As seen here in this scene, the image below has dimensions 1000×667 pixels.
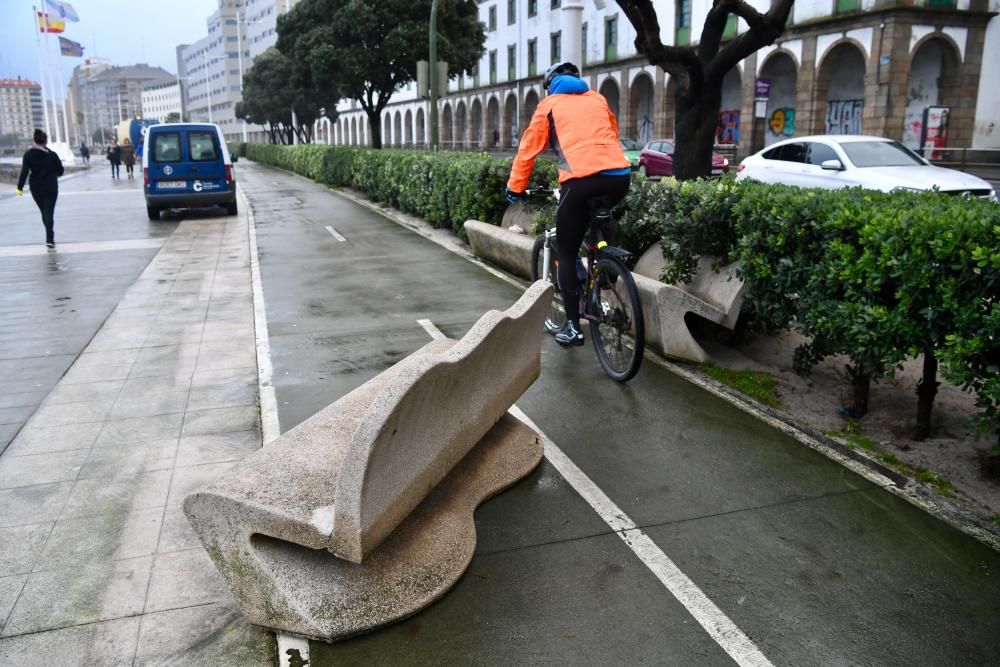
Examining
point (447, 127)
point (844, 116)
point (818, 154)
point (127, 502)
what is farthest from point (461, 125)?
point (127, 502)

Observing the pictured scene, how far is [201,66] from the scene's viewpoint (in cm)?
16412

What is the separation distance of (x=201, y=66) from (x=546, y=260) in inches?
6961

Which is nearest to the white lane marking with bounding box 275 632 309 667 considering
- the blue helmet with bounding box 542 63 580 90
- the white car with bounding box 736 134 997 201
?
the blue helmet with bounding box 542 63 580 90

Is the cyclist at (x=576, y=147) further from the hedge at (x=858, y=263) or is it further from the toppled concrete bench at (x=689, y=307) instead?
the hedge at (x=858, y=263)

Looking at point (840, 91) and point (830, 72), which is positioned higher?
point (830, 72)

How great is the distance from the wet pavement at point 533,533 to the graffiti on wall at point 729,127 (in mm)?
34675

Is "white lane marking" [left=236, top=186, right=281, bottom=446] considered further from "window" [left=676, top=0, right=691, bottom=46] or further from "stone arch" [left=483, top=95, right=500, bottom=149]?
"stone arch" [left=483, top=95, right=500, bottom=149]

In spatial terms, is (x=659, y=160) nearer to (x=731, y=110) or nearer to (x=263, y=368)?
(x=731, y=110)

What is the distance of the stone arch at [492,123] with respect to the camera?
6200 centimetres

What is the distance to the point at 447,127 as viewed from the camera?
2854 inches

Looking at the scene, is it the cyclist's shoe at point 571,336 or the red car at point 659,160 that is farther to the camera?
the red car at point 659,160

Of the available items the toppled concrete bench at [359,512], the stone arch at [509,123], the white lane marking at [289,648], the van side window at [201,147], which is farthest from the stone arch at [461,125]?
the white lane marking at [289,648]

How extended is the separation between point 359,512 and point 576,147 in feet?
11.4

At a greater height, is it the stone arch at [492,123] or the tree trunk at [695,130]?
the stone arch at [492,123]
